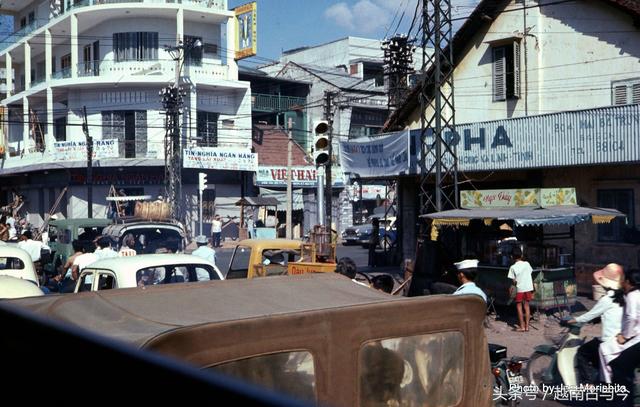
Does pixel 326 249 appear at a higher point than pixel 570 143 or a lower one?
lower

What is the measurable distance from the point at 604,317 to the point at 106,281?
5.52m

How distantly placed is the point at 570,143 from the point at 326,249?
6.63m

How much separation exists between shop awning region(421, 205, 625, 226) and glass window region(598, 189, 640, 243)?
2.41m

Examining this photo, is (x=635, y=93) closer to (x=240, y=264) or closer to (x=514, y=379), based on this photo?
(x=240, y=264)

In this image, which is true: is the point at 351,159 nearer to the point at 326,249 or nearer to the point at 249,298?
the point at 326,249

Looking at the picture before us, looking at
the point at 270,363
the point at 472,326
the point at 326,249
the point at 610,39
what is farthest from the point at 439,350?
the point at 610,39

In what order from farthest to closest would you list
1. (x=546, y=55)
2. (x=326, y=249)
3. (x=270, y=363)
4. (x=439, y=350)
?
(x=546, y=55), (x=326, y=249), (x=439, y=350), (x=270, y=363)

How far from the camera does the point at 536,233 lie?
54.7 feet

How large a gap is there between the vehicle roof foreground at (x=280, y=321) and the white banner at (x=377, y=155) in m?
16.4

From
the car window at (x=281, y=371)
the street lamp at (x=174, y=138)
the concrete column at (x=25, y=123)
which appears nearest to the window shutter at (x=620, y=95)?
the car window at (x=281, y=371)

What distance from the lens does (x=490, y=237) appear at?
1656 cm

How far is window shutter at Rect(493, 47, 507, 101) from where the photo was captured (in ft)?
68.3

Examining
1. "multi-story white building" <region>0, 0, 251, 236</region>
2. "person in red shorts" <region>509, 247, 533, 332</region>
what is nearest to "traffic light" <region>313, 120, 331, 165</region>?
"person in red shorts" <region>509, 247, 533, 332</region>

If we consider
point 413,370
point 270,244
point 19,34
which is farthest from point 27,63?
point 413,370
